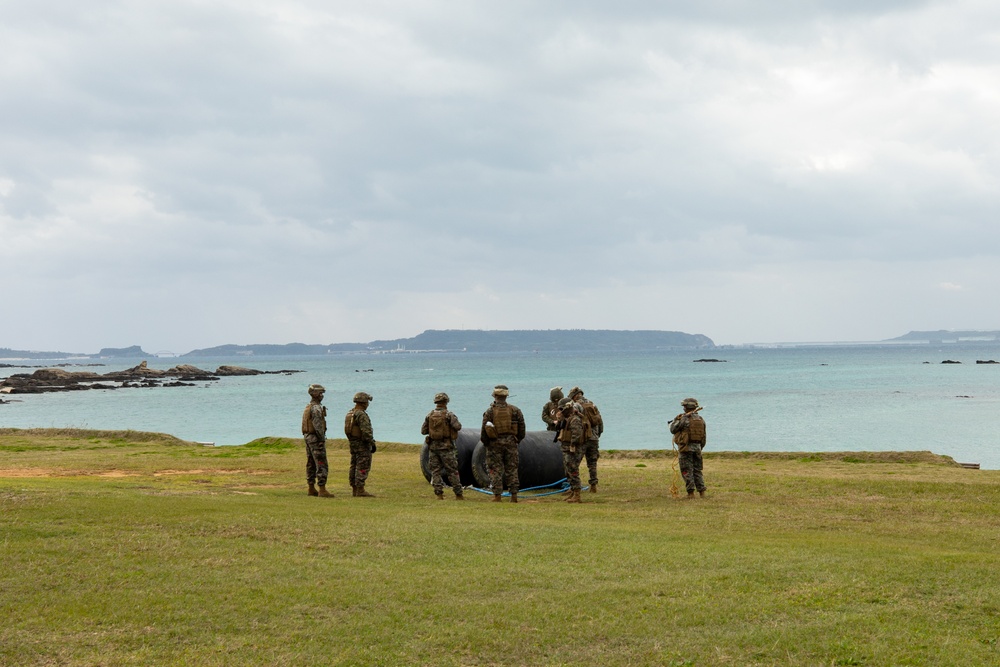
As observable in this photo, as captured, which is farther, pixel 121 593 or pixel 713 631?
pixel 121 593

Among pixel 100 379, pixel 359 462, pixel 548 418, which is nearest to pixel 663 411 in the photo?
pixel 548 418

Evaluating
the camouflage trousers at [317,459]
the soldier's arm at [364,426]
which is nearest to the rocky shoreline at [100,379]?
the camouflage trousers at [317,459]

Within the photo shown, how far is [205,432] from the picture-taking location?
6350 centimetres

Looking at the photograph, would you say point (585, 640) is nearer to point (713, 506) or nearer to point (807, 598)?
point (807, 598)

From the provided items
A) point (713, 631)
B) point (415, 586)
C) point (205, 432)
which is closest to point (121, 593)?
point (415, 586)

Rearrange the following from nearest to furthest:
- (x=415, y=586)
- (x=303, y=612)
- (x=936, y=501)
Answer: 1. (x=303, y=612)
2. (x=415, y=586)
3. (x=936, y=501)

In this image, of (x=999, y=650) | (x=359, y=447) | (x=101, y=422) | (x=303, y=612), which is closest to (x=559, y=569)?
(x=303, y=612)

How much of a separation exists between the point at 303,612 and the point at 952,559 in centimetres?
824

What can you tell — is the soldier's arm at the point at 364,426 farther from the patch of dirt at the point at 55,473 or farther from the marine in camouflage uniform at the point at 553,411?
the patch of dirt at the point at 55,473

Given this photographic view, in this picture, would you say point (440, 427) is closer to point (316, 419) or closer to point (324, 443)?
point (324, 443)

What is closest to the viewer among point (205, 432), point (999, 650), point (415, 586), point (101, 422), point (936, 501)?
point (999, 650)

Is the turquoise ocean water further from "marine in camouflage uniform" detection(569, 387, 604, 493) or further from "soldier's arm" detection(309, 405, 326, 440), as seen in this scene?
"soldier's arm" detection(309, 405, 326, 440)

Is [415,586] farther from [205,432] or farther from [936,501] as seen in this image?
[205,432]

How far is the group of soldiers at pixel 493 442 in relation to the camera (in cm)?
1898
